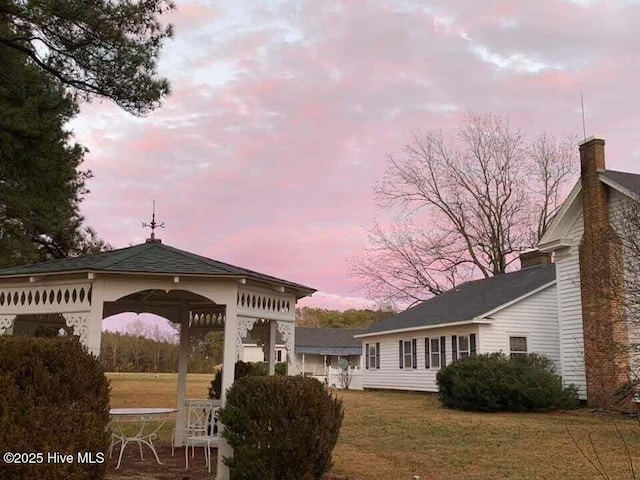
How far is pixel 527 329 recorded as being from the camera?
22.5m

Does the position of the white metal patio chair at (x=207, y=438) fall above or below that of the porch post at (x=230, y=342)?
below

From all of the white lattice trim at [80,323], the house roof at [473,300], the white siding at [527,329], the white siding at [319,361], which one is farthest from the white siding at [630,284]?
the white siding at [319,361]

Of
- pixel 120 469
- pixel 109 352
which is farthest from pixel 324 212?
pixel 109 352

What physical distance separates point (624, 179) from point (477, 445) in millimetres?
10053

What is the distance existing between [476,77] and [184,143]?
919 centimetres

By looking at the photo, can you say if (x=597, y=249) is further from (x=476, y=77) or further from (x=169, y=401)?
(x=169, y=401)

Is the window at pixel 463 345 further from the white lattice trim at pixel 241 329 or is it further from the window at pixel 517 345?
the white lattice trim at pixel 241 329

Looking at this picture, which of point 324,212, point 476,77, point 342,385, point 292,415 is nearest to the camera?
point 292,415

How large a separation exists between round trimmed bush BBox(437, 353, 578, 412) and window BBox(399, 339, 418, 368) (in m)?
8.76

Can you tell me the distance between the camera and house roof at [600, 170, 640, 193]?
16250mm

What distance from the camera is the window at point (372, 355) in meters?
31.0

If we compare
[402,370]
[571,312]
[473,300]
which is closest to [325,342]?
[402,370]

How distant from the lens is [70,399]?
573 centimetres

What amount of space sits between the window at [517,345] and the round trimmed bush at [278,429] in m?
16.9
